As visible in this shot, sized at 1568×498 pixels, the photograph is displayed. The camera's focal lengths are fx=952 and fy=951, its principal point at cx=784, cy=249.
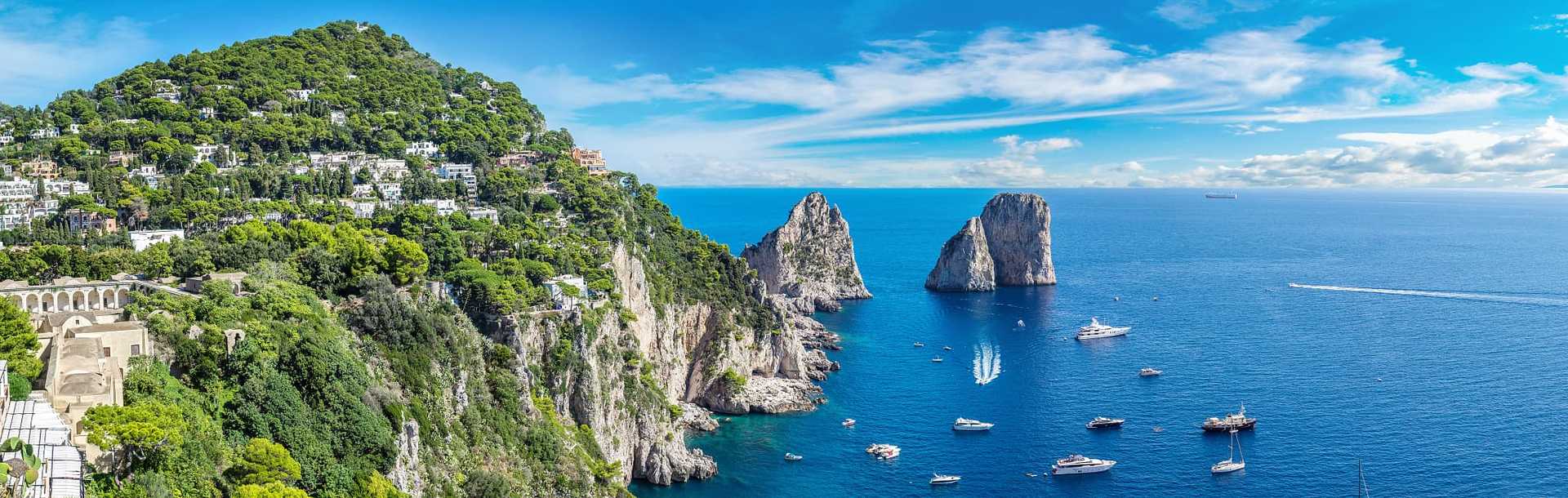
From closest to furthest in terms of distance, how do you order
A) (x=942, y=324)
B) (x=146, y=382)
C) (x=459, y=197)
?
(x=146, y=382) < (x=459, y=197) < (x=942, y=324)

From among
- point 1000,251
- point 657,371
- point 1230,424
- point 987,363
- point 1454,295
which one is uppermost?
point 1000,251

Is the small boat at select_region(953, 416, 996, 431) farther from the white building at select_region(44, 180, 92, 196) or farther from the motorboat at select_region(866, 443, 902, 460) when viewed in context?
the white building at select_region(44, 180, 92, 196)

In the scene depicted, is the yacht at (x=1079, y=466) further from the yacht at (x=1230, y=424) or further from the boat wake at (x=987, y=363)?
the boat wake at (x=987, y=363)

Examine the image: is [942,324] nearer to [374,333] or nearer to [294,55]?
[374,333]

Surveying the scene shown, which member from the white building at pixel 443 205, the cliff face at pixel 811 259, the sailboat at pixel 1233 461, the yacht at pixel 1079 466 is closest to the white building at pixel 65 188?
the white building at pixel 443 205

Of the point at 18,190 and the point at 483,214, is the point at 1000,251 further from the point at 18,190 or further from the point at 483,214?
the point at 18,190

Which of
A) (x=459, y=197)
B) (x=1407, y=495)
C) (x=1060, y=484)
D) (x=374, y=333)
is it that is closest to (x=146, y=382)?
(x=374, y=333)

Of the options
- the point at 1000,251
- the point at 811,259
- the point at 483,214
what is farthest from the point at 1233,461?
the point at 1000,251
